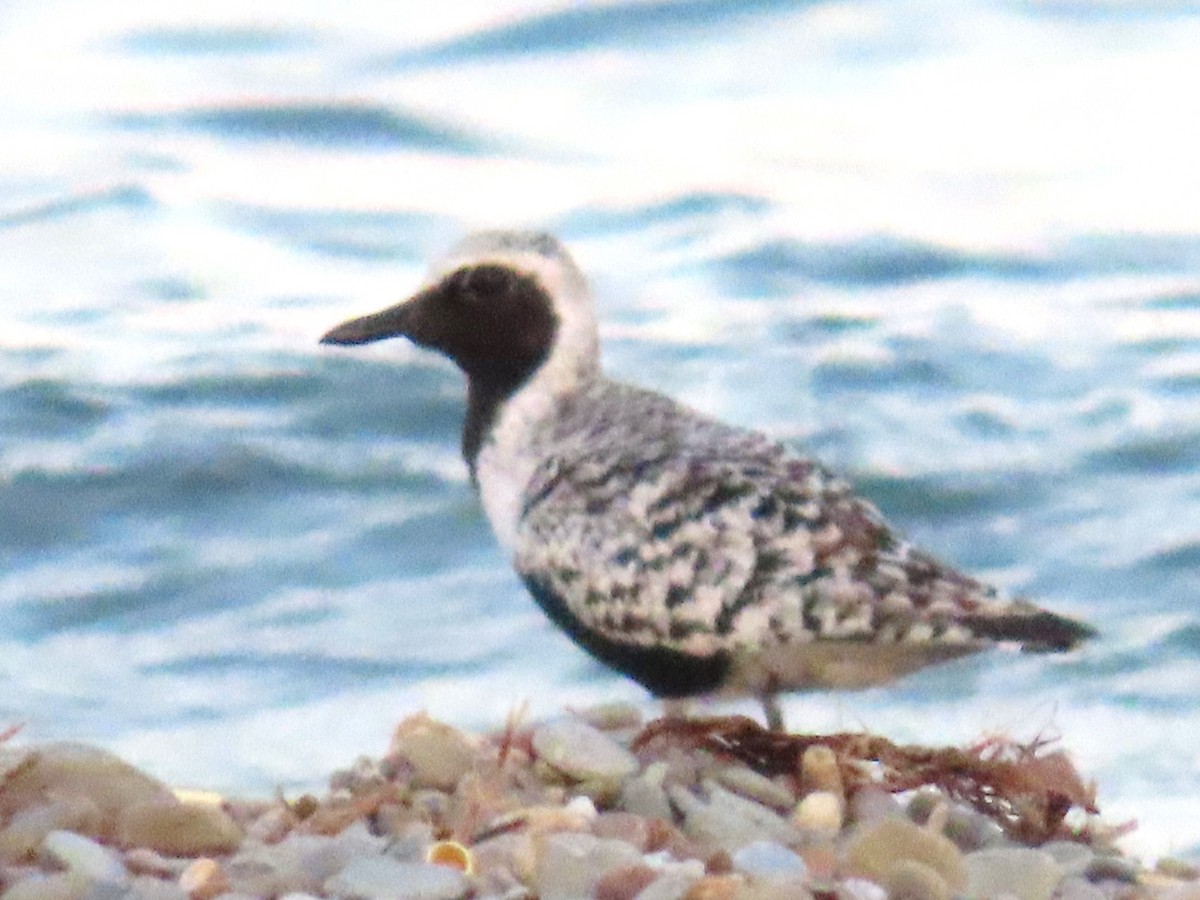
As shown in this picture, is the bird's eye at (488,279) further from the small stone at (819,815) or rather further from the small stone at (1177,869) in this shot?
the small stone at (1177,869)

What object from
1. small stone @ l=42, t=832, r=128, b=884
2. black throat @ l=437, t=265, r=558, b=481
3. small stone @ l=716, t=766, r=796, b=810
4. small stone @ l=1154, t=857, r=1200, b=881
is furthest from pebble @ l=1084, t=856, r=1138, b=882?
black throat @ l=437, t=265, r=558, b=481

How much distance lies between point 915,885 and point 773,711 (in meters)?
1.42

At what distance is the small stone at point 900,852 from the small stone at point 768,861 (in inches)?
5.1

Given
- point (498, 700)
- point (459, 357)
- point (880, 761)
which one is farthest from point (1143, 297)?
point (880, 761)

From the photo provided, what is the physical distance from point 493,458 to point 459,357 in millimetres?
365

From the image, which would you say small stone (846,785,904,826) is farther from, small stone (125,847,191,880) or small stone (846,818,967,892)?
small stone (125,847,191,880)

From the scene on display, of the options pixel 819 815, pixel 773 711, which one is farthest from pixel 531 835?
pixel 773 711

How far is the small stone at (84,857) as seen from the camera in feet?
15.6

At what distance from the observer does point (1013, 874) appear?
17.0 feet

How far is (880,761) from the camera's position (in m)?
5.94

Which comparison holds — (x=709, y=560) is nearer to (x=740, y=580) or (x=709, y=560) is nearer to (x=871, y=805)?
(x=740, y=580)

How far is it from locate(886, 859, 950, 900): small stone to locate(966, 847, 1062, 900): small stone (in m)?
0.19

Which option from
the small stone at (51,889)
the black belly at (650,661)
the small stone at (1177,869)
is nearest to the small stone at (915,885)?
the small stone at (1177,869)

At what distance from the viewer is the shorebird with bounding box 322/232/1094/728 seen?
20.5 feet
